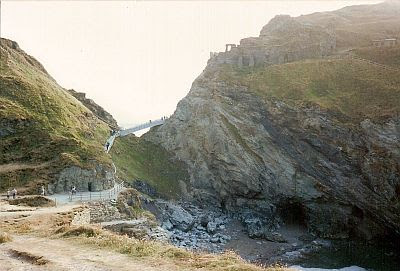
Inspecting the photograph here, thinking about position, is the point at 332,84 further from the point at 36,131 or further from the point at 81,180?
the point at 36,131

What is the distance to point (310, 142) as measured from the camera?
67125mm

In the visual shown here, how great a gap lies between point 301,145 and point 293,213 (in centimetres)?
1292

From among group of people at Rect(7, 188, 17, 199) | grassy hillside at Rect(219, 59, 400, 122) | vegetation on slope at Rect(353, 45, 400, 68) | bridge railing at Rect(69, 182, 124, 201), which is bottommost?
bridge railing at Rect(69, 182, 124, 201)

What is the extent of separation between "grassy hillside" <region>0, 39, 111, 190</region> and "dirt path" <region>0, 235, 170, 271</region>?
30.8 m

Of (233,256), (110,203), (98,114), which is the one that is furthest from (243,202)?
(233,256)

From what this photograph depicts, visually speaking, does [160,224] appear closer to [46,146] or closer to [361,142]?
[46,146]

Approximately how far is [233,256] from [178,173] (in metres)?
61.2

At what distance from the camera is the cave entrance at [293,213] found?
71.5 meters

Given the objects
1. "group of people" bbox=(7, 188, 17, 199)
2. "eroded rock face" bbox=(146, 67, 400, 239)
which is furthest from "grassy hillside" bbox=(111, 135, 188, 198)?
"group of people" bbox=(7, 188, 17, 199)

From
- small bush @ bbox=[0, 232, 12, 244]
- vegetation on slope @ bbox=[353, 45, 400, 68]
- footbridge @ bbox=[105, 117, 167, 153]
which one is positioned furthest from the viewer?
footbridge @ bbox=[105, 117, 167, 153]

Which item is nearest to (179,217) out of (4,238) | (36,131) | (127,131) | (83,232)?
(36,131)

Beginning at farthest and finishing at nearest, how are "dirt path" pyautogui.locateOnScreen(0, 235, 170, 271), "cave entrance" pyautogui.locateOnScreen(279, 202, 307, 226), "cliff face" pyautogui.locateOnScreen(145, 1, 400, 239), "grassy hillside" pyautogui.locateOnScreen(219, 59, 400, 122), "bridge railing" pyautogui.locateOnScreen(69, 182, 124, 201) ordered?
"cave entrance" pyautogui.locateOnScreen(279, 202, 307, 226) → "grassy hillside" pyautogui.locateOnScreen(219, 59, 400, 122) → "cliff face" pyautogui.locateOnScreen(145, 1, 400, 239) → "bridge railing" pyautogui.locateOnScreen(69, 182, 124, 201) → "dirt path" pyautogui.locateOnScreen(0, 235, 170, 271)

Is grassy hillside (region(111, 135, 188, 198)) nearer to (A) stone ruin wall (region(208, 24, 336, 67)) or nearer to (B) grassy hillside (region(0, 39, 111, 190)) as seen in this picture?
(B) grassy hillside (region(0, 39, 111, 190))

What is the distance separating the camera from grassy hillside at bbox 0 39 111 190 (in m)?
55.5
